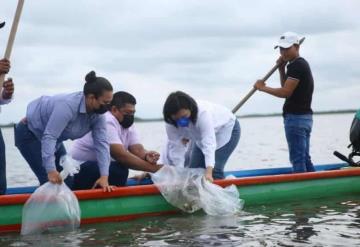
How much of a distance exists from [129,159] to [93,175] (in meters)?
0.46

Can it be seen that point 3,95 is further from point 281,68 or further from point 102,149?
point 281,68

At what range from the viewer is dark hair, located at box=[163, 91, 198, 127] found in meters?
7.25

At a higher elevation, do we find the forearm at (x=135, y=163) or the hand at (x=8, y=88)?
the hand at (x=8, y=88)

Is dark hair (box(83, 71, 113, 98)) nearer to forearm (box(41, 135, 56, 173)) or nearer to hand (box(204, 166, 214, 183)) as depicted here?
forearm (box(41, 135, 56, 173))

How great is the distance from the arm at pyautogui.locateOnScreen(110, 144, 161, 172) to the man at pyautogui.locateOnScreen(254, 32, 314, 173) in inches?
76.3

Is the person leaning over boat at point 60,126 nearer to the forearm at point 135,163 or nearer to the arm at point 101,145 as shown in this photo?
the arm at point 101,145

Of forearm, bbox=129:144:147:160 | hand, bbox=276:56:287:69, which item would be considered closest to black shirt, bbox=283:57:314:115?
hand, bbox=276:56:287:69

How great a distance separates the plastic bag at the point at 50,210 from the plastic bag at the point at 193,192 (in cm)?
116

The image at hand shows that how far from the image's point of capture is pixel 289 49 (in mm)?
8570

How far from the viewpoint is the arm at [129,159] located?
24.9 ft

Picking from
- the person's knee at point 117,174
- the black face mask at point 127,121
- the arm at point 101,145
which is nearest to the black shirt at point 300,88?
the black face mask at point 127,121

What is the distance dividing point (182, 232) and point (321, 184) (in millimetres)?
2763

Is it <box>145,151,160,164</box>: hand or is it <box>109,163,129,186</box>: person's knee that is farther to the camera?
<box>145,151,160,164</box>: hand

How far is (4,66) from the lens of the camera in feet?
21.8
